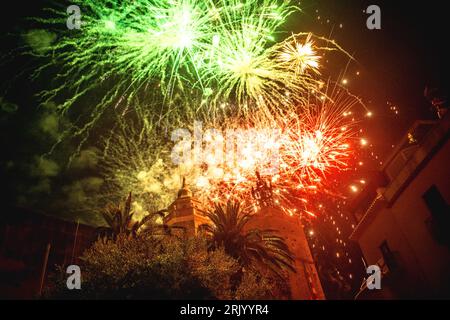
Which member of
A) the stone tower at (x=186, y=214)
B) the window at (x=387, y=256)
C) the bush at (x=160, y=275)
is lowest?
the bush at (x=160, y=275)

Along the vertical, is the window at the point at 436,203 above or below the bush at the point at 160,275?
above

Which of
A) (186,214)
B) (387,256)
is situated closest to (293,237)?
(387,256)

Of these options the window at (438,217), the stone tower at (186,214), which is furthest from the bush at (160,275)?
the window at (438,217)

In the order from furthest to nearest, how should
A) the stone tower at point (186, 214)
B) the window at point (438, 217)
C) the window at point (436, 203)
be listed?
the stone tower at point (186, 214), the window at point (436, 203), the window at point (438, 217)

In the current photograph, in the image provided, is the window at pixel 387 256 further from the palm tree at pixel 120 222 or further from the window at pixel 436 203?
the palm tree at pixel 120 222

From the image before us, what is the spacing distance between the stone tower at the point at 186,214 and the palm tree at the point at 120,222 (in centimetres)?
278

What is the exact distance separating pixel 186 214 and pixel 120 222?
4.93 m

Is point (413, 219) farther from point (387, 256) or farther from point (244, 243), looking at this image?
point (244, 243)

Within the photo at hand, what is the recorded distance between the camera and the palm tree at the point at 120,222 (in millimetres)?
17422

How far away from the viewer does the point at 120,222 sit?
17.6 meters

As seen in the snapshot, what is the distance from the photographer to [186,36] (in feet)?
46.2

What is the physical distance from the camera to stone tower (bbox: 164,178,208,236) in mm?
20628
